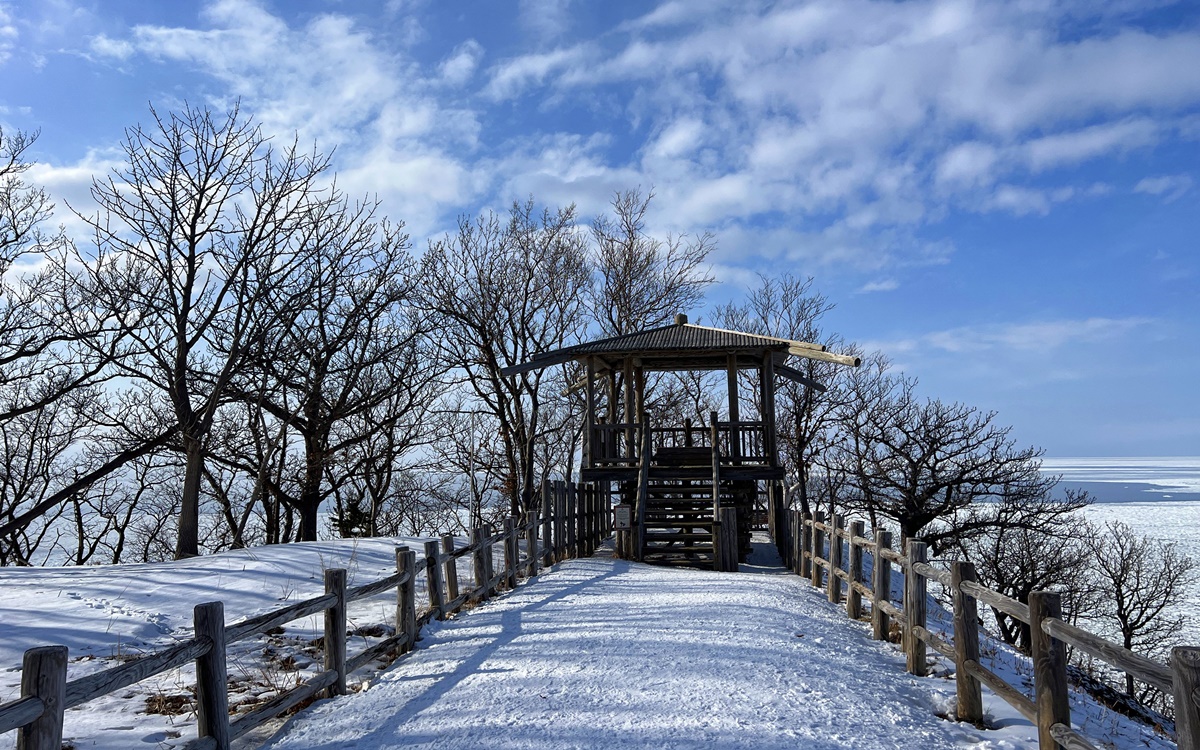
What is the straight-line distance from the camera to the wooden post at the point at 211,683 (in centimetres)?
455

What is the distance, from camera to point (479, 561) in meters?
10.1

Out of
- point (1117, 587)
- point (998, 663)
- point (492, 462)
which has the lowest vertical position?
point (1117, 587)

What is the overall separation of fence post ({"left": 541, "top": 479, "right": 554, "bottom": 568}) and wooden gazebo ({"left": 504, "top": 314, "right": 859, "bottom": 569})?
1411mm

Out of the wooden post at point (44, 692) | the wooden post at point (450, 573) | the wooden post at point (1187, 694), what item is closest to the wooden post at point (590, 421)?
the wooden post at point (450, 573)

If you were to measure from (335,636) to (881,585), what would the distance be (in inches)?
198

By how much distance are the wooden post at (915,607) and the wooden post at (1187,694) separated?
3291 mm

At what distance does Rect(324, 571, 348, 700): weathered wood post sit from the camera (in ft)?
19.9

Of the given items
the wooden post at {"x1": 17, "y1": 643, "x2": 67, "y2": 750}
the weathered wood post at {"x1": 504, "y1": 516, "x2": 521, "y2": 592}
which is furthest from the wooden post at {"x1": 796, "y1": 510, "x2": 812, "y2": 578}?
the wooden post at {"x1": 17, "y1": 643, "x2": 67, "y2": 750}

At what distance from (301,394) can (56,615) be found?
465 inches

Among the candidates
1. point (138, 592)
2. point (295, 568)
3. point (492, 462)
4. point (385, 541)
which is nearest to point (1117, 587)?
point (492, 462)

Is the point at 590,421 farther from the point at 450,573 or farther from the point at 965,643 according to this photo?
the point at 965,643

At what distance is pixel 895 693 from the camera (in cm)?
580

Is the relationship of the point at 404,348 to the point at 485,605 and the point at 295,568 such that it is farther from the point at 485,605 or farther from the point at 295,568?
the point at 485,605

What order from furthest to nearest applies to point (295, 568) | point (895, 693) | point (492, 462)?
point (492, 462), point (295, 568), point (895, 693)
